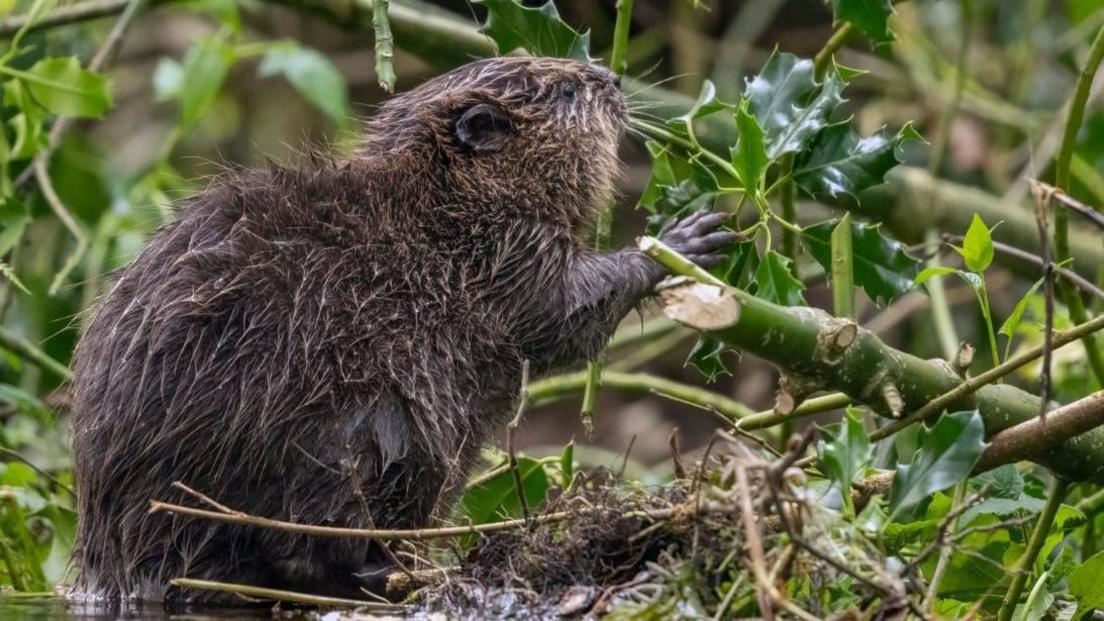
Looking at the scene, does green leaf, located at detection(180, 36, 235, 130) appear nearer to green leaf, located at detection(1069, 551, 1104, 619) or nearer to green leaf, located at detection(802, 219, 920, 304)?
green leaf, located at detection(802, 219, 920, 304)

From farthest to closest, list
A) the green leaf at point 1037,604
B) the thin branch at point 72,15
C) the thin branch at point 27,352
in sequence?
the thin branch at point 72,15
the thin branch at point 27,352
the green leaf at point 1037,604

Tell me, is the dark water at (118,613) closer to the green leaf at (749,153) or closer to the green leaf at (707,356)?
the green leaf at (707,356)

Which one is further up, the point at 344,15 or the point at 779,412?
the point at 344,15

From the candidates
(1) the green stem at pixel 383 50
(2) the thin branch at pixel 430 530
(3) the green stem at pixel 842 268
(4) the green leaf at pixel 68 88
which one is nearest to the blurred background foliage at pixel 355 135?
(4) the green leaf at pixel 68 88

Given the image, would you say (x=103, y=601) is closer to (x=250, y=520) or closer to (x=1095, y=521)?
(x=250, y=520)

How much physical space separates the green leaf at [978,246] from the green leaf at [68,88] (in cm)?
283

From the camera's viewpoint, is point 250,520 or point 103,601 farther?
point 103,601

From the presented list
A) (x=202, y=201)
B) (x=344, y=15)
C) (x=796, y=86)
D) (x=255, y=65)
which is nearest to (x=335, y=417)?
(x=202, y=201)

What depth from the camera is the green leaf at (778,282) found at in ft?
10.2

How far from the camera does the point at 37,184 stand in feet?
18.6

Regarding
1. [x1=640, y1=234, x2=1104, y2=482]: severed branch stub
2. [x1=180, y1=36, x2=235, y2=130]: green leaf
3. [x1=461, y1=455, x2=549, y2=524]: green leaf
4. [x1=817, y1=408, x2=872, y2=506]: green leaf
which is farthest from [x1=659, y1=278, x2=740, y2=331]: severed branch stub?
[x1=180, y1=36, x2=235, y2=130]: green leaf

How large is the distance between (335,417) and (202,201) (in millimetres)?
713

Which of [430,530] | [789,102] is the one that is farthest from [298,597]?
[789,102]

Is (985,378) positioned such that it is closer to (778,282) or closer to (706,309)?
(778,282)
